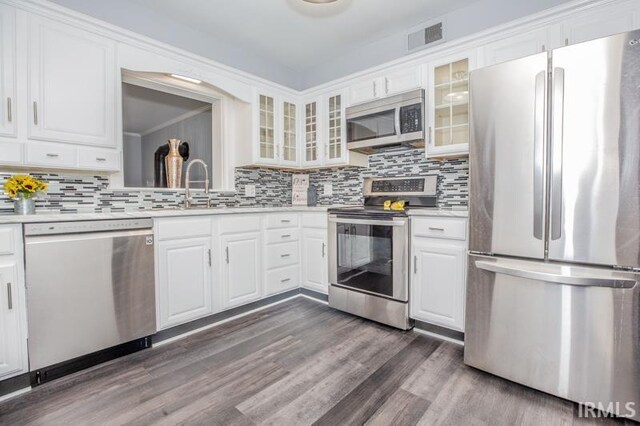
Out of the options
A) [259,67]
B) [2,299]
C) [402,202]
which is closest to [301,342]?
[402,202]

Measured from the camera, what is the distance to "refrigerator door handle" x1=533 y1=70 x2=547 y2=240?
1.58 meters

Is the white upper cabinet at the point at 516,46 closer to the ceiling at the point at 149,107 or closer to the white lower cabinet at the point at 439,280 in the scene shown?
the white lower cabinet at the point at 439,280

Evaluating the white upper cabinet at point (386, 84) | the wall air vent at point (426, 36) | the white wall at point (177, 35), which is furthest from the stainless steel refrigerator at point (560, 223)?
the white wall at point (177, 35)

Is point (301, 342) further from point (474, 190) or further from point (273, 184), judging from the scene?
point (273, 184)

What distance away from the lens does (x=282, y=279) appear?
119 inches

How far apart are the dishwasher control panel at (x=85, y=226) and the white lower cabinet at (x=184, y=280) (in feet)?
0.68

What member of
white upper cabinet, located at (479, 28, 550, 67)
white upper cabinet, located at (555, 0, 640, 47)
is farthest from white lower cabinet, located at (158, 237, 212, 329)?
white upper cabinet, located at (555, 0, 640, 47)

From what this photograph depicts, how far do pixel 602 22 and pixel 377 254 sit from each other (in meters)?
2.05

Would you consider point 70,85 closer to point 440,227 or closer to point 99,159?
point 99,159

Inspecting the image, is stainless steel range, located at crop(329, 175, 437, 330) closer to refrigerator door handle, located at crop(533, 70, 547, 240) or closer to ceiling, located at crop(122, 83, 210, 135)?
refrigerator door handle, located at crop(533, 70, 547, 240)

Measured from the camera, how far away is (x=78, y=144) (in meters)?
2.05

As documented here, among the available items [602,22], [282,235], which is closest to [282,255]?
[282,235]

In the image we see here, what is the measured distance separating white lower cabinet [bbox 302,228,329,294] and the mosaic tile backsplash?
631mm

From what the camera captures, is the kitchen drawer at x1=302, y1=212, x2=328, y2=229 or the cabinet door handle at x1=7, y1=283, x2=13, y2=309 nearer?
the cabinet door handle at x1=7, y1=283, x2=13, y2=309
